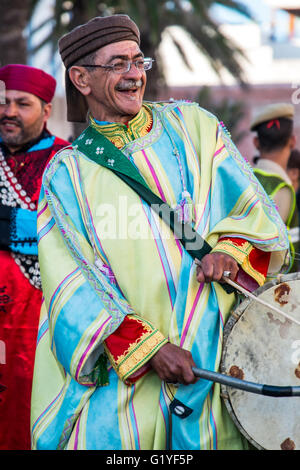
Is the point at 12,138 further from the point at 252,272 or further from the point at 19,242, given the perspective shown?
the point at 252,272

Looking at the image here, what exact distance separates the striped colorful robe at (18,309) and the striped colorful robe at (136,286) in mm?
1398

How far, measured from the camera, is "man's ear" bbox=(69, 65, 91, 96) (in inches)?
126

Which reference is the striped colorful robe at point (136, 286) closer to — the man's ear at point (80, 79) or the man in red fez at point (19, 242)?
the man's ear at point (80, 79)

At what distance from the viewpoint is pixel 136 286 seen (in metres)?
2.96

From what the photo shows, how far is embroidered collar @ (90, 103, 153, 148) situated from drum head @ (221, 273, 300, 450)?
0.84 metres

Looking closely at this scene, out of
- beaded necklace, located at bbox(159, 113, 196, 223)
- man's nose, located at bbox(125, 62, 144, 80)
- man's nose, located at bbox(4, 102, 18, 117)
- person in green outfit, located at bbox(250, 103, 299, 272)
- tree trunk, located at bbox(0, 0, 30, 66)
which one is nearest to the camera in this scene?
beaded necklace, located at bbox(159, 113, 196, 223)

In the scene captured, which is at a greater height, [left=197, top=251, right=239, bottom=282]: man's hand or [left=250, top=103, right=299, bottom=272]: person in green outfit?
[left=250, top=103, right=299, bottom=272]: person in green outfit

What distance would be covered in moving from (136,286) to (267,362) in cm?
58

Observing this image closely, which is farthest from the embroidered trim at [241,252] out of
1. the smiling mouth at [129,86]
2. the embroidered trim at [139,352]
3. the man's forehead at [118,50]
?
the man's forehead at [118,50]

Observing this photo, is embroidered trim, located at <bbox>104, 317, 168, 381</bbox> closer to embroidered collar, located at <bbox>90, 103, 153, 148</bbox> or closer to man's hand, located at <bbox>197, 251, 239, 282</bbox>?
man's hand, located at <bbox>197, 251, 239, 282</bbox>

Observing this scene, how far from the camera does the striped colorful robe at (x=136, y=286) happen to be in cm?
286

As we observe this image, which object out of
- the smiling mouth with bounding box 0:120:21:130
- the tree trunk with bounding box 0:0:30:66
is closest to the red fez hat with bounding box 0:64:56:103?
the smiling mouth with bounding box 0:120:21:130

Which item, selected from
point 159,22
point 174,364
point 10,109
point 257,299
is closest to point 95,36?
point 257,299

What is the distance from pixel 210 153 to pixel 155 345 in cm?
82
